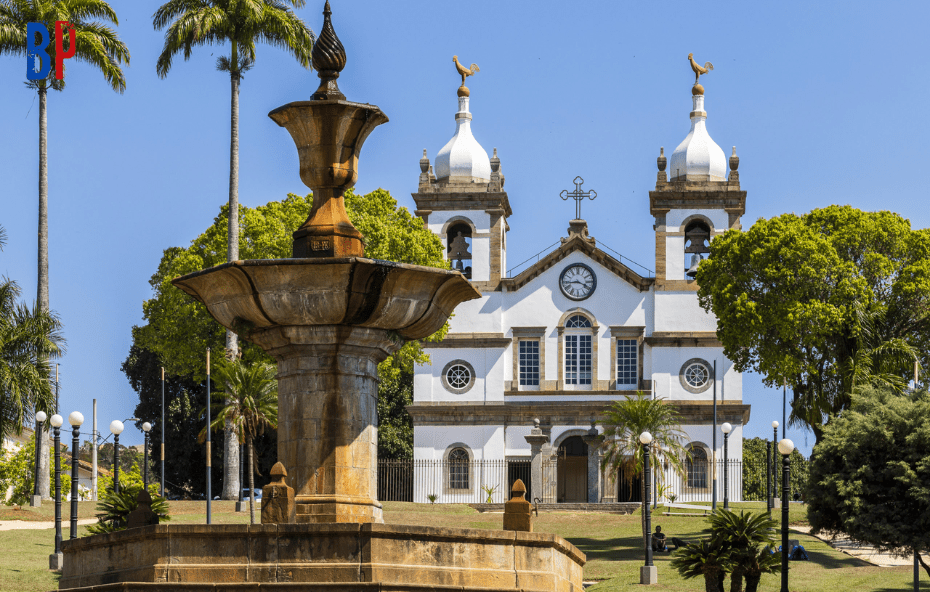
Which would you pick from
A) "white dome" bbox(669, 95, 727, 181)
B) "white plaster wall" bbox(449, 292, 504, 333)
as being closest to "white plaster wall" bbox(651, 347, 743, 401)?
"white plaster wall" bbox(449, 292, 504, 333)

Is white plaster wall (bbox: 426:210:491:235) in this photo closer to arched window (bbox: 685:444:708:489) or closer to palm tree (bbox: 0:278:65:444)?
arched window (bbox: 685:444:708:489)

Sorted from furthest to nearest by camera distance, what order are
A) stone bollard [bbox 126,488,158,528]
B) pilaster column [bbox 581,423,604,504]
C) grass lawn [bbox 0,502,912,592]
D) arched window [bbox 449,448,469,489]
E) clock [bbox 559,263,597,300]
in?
clock [bbox 559,263,597,300]
arched window [bbox 449,448,469,489]
pilaster column [bbox 581,423,604,504]
grass lawn [bbox 0,502,912,592]
stone bollard [bbox 126,488,158,528]

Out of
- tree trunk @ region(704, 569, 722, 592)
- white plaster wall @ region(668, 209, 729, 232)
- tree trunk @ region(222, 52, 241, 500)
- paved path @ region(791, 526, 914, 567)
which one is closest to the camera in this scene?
tree trunk @ region(704, 569, 722, 592)

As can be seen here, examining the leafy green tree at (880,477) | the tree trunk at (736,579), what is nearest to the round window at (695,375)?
the leafy green tree at (880,477)

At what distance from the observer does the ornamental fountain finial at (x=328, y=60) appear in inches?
677

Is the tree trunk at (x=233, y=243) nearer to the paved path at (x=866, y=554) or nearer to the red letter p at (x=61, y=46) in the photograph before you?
the red letter p at (x=61, y=46)

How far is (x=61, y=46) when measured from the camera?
42094mm

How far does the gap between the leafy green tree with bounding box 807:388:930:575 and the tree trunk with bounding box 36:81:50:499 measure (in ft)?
67.7

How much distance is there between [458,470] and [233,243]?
1895cm

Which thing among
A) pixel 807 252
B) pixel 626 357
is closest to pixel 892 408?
pixel 807 252

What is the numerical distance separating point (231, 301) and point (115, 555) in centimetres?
331

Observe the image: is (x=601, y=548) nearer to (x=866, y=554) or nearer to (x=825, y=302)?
(x=866, y=554)

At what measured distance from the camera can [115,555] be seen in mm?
14797

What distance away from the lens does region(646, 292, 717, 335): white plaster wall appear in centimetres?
5672
